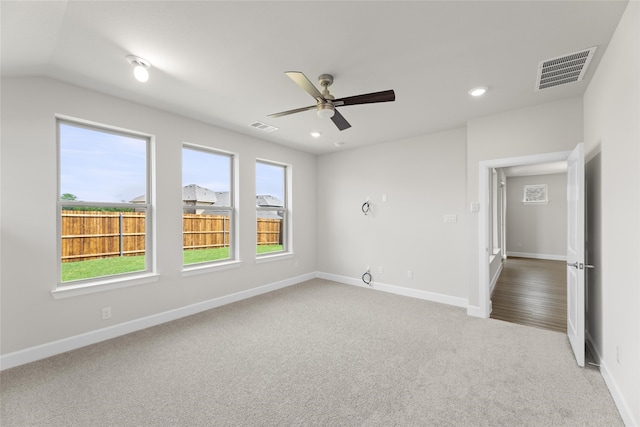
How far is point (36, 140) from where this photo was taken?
99.0 inches

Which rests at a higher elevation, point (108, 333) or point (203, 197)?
point (203, 197)

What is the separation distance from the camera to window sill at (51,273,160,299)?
8.66ft

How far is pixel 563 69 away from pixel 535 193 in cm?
732

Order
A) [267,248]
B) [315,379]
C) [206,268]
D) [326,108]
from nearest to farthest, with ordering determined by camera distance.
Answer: [315,379] → [326,108] → [206,268] → [267,248]

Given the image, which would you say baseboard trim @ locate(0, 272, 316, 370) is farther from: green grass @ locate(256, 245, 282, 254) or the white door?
the white door

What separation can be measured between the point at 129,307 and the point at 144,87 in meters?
2.44

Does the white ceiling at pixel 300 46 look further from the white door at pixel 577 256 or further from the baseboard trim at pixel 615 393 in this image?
the baseboard trim at pixel 615 393

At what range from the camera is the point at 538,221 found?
321 inches

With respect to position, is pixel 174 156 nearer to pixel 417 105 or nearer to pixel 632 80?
pixel 417 105

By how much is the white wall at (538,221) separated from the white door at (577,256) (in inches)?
263

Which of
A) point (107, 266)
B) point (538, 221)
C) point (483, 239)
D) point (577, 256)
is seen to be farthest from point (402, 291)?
point (538, 221)

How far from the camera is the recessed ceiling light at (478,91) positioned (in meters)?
2.78

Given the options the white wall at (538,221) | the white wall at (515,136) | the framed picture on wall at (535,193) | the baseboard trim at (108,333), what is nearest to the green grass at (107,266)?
the baseboard trim at (108,333)

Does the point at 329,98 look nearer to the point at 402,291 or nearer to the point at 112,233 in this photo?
the point at 112,233
